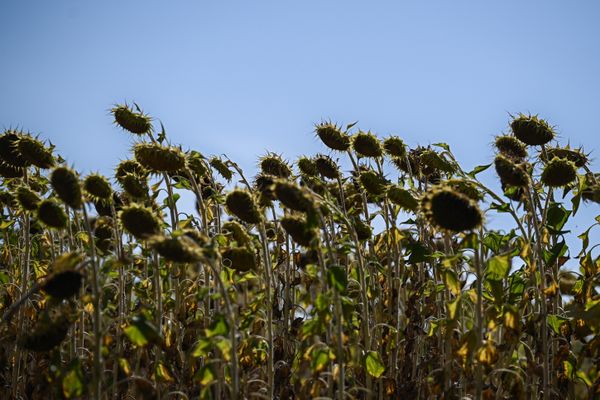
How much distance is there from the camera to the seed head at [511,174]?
13.9 ft

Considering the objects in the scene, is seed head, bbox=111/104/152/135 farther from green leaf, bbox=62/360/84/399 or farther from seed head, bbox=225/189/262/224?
green leaf, bbox=62/360/84/399

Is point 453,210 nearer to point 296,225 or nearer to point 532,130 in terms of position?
point 296,225

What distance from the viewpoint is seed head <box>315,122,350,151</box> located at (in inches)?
213

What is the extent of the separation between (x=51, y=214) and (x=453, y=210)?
82.6 inches

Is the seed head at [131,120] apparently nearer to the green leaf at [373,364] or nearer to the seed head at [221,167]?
the seed head at [221,167]

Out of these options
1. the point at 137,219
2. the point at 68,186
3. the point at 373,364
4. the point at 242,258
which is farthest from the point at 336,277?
the point at 68,186

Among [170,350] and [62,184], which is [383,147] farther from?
[62,184]

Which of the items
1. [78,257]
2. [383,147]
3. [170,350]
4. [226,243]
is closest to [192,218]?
[226,243]

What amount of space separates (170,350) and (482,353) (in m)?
1.95

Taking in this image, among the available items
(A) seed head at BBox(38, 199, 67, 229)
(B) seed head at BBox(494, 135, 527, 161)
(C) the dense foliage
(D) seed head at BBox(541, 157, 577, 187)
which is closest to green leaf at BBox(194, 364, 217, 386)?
(C) the dense foliage

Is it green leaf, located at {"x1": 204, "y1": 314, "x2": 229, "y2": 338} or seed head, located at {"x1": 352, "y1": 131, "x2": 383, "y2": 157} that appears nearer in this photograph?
green leaf, located at {"x1": 204, "y1": 314, "x2": 229, "y2": 338}

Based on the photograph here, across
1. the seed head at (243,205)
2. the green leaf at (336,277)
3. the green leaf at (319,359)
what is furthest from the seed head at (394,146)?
the green leaf at (319,359)

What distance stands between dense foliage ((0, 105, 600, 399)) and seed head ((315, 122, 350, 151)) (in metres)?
0.02

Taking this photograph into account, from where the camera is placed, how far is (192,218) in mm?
5230
